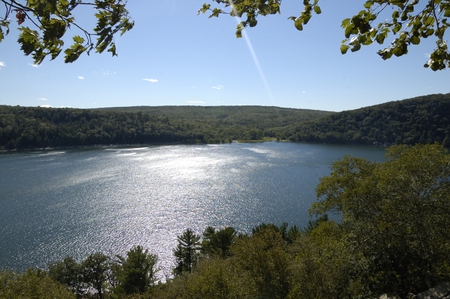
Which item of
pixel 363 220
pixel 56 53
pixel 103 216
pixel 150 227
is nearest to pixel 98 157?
pixel 103 216

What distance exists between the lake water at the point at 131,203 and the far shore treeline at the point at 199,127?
52990 mm

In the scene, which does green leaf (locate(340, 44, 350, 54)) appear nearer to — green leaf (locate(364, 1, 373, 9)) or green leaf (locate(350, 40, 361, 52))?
green leaf (locate(350, 40, 361, 52))

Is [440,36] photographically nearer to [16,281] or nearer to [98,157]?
[16,281]

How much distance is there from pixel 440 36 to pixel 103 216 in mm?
54892

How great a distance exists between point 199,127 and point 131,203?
145 metres

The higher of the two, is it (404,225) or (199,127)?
(199,127)

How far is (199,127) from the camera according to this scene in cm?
19938

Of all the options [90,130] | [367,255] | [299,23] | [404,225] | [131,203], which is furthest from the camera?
[90,130]

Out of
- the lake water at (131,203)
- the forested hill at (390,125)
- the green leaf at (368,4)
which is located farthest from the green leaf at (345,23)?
the forested hill at (390,125)

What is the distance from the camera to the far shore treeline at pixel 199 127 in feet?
435

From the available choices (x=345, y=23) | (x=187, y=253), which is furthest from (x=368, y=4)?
(x=187, y=253)

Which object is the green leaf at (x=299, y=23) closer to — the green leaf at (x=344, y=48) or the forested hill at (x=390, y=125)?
the green leaf at (x=344, y=48)

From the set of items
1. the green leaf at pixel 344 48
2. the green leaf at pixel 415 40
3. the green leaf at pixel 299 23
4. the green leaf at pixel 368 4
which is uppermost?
the green leaf at pixel 368 4

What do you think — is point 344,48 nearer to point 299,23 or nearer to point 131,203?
point 299,23
